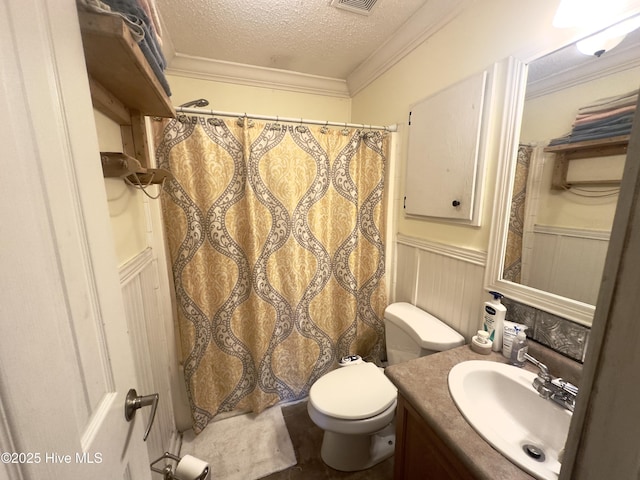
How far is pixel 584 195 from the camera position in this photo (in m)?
0.81

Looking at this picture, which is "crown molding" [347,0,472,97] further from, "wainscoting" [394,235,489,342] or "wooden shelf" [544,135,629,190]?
"wainscoting" [394,235,489,342]

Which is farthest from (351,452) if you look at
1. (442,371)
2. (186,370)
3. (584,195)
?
(584,195)

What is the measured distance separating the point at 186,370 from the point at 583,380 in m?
1.65

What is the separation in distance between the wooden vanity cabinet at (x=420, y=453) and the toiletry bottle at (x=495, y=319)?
0.45 meters

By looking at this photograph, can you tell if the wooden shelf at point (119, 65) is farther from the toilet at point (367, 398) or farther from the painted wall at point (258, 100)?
the toilet at point (367, 398)

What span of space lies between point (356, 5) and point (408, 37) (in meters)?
0.34

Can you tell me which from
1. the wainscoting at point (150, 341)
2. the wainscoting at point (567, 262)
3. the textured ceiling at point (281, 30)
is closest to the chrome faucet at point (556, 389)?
the wainscoting at point (567, 262)

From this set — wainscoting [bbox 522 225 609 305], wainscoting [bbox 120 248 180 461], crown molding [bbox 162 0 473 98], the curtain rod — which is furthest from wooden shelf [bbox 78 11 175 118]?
wainscoting [bbox 522 225 609 305]

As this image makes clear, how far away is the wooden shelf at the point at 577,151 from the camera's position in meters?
0.73

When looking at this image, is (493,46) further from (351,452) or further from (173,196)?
(351,452)

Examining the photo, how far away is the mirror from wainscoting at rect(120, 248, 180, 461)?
1385mm

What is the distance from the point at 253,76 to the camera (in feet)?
6.03

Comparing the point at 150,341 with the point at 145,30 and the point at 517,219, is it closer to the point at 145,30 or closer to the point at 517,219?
the point at 145,30

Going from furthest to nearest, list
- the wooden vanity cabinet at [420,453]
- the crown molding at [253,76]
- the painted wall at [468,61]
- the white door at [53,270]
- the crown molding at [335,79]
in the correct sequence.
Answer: the crown molding at [253,76], the crown molding at [335,79], the painted wall at [468,61], the wooden vanity cabinet at [420,453], the white door at [53,270]
